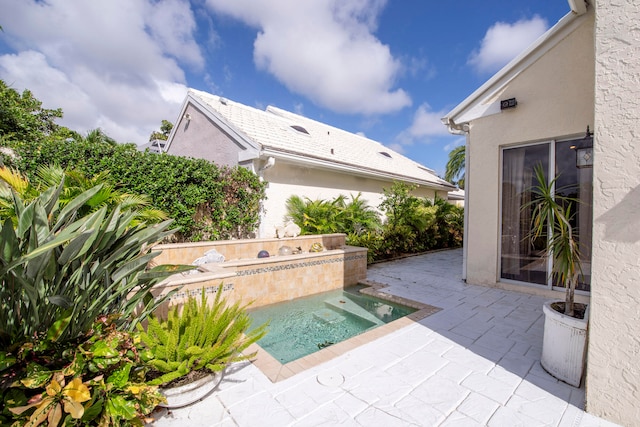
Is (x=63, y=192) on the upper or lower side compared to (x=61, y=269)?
upper

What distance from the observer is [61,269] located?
8.13 feet

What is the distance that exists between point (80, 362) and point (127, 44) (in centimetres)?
1733

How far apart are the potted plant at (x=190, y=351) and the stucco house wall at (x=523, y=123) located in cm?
768

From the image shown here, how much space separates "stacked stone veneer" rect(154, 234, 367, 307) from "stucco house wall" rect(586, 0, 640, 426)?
564 cm

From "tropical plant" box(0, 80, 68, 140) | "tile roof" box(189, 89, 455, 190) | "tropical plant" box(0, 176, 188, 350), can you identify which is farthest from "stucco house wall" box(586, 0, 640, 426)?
"tropical plant" box(0, 80, 68, 140)

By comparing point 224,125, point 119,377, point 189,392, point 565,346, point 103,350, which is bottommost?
point 189,392

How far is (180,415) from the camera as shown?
312 cm

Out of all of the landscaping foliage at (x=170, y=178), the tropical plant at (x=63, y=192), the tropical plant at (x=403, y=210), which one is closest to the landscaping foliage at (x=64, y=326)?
the tropical plant at (x=63, y=192)

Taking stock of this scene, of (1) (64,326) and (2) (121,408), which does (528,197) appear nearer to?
(2) (121,408)

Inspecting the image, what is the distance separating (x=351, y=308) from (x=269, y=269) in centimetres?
240

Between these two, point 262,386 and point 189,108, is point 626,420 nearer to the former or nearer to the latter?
point 262,386

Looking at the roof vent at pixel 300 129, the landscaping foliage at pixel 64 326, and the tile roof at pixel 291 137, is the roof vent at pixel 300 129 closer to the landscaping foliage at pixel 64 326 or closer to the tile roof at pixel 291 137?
the tile roof at pixel 291 137

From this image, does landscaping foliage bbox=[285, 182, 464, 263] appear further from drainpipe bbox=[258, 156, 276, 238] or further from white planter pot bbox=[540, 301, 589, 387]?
white planter pot bbox=[540, 301, 589, 387]

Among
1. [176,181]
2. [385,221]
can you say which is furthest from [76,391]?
[385,221]
